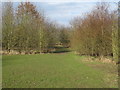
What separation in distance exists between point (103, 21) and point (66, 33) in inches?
1070

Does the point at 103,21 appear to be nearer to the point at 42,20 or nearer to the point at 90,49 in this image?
the point at 90,49

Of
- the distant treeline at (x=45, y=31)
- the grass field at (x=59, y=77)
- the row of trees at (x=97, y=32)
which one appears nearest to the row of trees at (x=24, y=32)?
the distant treeline at (x=45, y=31)

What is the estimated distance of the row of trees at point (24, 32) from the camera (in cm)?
2988

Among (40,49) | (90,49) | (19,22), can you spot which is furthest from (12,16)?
(90,49)

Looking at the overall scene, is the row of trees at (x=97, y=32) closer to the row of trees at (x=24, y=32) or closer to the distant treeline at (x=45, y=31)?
the distant treeline at (x=45, y=31)

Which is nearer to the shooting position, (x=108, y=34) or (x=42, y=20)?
(x=108, y=34)

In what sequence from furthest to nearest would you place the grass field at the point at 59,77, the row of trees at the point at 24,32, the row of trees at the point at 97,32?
the row of trees at the point at 24,32 < the row of trees at the point at 97,32 < the grass field at the point at 59,77

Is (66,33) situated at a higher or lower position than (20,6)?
lower

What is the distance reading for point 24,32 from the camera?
3086 cm

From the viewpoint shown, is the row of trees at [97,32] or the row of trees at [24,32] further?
the row of trees at [24,32]

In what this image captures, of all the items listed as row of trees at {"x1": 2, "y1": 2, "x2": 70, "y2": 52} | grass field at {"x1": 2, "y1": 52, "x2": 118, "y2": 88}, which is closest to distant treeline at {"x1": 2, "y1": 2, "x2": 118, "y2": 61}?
row of trees at {"x1": 2, "y1": 2, "x2": 70, "y2": 52}

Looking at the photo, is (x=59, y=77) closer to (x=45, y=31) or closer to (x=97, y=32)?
(x=97, y=32)

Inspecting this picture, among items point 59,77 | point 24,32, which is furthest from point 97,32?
point 24,32

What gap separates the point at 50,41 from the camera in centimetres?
3300
